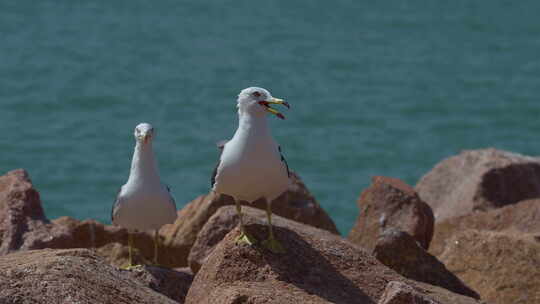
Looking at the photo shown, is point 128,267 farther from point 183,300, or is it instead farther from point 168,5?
point 168,5

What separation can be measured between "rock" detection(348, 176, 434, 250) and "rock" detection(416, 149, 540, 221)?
5.53 ft

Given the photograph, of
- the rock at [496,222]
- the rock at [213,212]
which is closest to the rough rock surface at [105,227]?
the rock at [213,212]

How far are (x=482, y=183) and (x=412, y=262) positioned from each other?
15.1ft

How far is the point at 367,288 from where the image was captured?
966cm

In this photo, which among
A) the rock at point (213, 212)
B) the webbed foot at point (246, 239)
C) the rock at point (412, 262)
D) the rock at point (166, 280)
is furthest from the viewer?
the rock at point (213, 212)

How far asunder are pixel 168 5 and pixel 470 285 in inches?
1270

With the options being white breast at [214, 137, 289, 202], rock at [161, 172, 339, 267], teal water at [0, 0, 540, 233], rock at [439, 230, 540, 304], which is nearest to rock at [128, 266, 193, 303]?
white breast at [214, 137, 289, 202]

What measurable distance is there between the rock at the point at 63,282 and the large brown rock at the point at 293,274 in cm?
53

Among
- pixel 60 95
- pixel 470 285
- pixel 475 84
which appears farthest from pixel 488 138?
pixel 470 285

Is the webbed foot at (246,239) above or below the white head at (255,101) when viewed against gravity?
below

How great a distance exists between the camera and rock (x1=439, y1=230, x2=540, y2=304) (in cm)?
1130

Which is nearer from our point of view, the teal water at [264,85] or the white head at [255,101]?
the white head at [255,101]

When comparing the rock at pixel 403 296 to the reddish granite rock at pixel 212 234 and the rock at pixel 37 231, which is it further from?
the rock at pixel 37 231

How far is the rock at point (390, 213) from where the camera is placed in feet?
43.9
